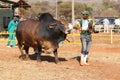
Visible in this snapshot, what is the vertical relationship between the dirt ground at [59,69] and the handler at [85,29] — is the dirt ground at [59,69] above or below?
below

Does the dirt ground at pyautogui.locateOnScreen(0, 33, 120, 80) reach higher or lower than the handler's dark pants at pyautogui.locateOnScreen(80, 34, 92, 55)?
lower

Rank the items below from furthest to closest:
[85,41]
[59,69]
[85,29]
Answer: [85,41], [85,29], [59,69]

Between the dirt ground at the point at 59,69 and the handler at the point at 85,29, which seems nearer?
the dirt ground at the point at 59,69

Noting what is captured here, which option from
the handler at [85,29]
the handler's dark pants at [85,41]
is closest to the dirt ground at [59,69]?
the handler's dark pants at [85,41]

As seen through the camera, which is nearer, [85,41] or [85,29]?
[85,29]

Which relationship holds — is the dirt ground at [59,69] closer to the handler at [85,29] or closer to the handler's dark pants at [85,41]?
the handler's dark pants at [85,41]

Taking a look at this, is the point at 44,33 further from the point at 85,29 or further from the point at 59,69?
the point at 59,69

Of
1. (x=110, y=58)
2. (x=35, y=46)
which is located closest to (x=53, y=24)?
(x=35, y=46)

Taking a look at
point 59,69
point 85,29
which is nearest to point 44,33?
point 85,29

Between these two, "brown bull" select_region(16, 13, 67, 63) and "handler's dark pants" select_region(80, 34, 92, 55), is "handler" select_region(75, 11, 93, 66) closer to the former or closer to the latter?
"handler's dark pants" select_region(80, 34, 92, 55)

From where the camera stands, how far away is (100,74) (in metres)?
12.6

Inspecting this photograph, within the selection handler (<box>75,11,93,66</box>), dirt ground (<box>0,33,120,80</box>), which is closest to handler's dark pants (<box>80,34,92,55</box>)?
handler (<box>75,11,93,66</box>)

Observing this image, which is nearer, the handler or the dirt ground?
the dirt ground

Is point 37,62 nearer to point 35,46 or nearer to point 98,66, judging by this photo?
point 35,46
